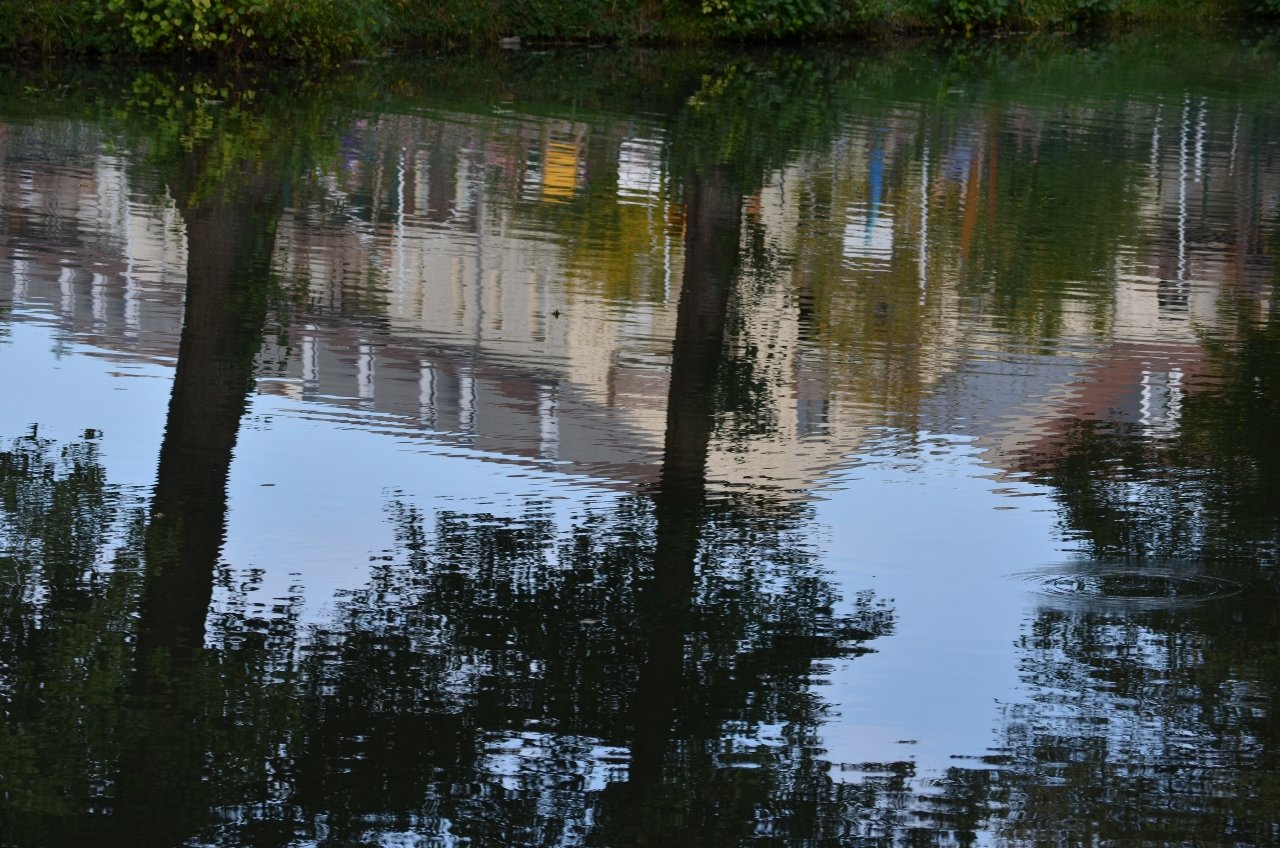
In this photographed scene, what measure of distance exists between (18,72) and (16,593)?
20.2 metres

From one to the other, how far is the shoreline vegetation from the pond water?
8.98 m

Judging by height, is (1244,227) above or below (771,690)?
above

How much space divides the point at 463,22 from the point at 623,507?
82.9 ft

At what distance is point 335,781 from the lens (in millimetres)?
6488

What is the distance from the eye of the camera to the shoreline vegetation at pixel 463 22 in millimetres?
27953

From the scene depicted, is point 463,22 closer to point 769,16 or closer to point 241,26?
point 241,26

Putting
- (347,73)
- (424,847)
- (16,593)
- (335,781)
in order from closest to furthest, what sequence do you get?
(424,847) → (335,781) → (16,593) → (347,73)

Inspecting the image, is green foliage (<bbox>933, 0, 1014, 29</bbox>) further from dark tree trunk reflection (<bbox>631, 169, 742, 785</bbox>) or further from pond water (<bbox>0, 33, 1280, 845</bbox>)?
dark tree trunk reflection (<bbox>631, 169, 742, 785</bbox>)

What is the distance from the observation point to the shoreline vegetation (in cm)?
2795

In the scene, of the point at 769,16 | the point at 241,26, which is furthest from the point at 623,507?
the point at 769,16

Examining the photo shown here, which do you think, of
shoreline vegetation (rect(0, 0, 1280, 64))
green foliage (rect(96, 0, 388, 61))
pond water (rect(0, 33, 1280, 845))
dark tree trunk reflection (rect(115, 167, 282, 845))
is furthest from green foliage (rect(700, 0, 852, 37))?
dark tree trunk reflection (rect(115, 167, 282, 845))

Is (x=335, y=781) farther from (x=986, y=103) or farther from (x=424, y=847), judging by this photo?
(x=986, y=103)

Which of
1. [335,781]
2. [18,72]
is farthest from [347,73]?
[335,781]

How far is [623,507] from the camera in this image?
378 inches
